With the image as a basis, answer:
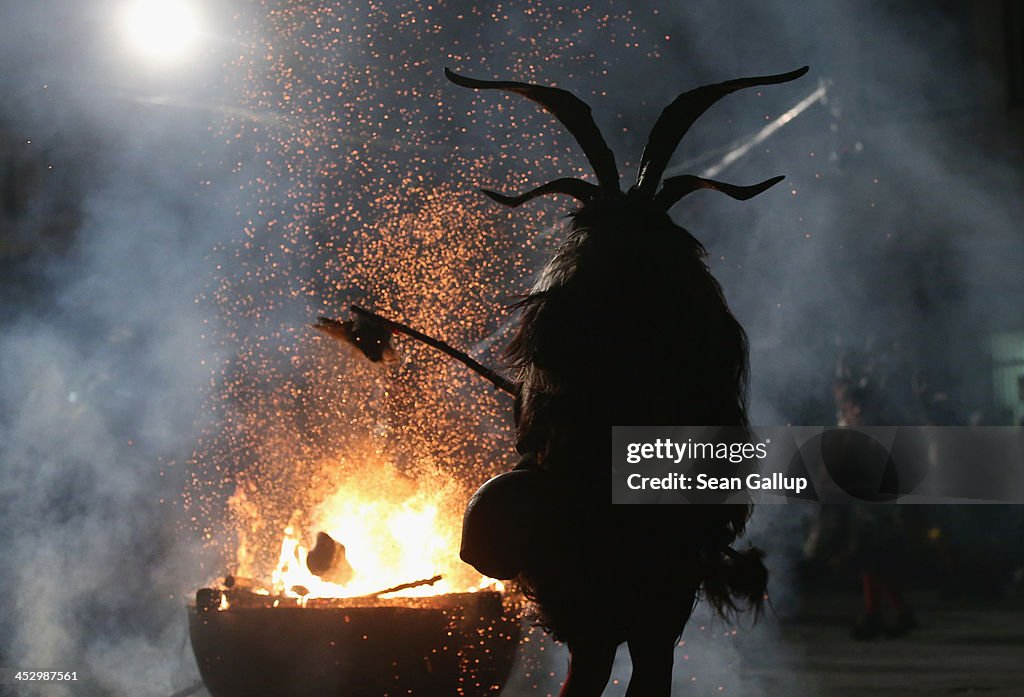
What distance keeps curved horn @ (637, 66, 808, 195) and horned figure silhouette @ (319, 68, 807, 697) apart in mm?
140

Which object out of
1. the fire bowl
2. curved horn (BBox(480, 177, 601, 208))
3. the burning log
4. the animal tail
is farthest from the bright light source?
the animal tail

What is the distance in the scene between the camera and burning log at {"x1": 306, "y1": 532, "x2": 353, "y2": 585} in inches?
148

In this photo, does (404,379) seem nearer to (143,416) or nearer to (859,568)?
(143,416)

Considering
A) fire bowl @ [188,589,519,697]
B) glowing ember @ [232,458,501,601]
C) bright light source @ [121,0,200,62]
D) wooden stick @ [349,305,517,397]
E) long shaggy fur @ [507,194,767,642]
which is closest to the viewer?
long shaggy fur @ [507,194,767,642]

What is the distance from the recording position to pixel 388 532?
4.39 meters

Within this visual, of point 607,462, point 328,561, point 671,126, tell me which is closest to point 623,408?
point 607,462

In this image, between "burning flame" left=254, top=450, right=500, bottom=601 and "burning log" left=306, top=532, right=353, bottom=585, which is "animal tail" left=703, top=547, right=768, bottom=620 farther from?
"burning log" left=306, top=532, right=353, bottom=585

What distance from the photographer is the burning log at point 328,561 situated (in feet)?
12.3

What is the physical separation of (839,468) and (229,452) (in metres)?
3.90

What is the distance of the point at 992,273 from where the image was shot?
10953 millimetres

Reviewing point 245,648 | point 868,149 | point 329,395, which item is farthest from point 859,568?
point 245,648

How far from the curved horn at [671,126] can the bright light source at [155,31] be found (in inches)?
126

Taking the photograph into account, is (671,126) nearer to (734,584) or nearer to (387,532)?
(734,584)

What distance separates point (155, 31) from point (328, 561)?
3201 mm
